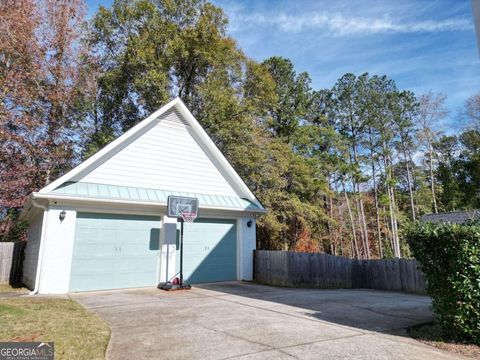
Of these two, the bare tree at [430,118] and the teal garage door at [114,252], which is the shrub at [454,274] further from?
the bare tree at [430,118]

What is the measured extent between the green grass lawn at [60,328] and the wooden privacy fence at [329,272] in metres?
7.33

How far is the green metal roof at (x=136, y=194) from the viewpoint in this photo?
10102mm

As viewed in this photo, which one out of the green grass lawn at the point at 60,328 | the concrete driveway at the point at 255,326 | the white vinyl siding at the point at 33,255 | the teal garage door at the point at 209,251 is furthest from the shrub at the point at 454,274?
the white vinyl siding at the point at 33,255

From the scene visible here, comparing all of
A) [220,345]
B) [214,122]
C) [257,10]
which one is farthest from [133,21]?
[220,345]

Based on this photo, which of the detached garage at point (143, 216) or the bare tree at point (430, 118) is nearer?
the detached garage at point (143, 216)

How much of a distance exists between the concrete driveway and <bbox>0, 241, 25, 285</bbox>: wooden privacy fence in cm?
646

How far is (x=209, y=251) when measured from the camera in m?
12.5

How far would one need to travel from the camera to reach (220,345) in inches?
181

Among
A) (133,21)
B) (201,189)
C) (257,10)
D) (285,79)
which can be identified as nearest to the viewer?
(201,189)

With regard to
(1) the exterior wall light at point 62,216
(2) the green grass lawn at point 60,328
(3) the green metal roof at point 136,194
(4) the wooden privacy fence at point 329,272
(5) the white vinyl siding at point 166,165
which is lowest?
(2) the green grass lawn at point 60,328

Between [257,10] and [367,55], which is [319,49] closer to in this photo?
[367,55]

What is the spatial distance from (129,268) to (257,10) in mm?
11033

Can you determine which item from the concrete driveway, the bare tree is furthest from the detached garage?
the bare tree

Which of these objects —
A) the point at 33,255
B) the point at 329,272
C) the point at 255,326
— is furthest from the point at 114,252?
the point at 329,272
